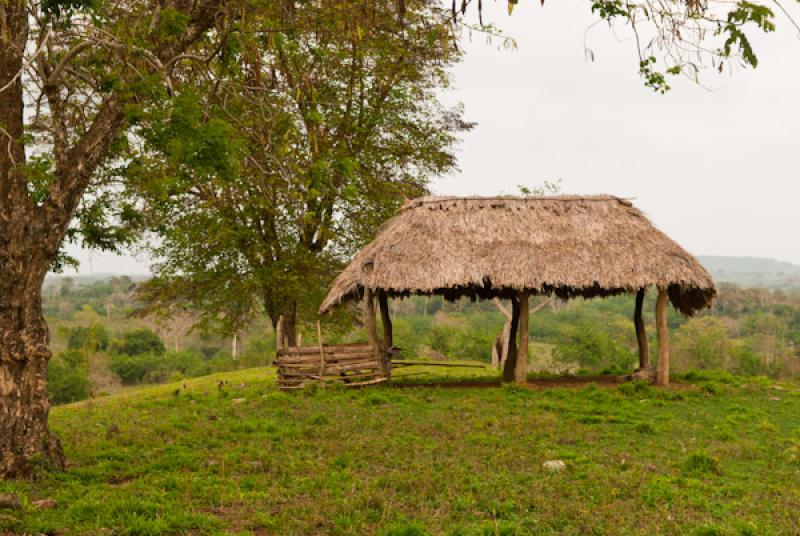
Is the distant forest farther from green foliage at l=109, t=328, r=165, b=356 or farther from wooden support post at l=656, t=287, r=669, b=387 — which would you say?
wooden support post at l=656, t=287, r=669, b=387

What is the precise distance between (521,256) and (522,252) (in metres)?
0.13

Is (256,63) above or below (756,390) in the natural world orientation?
above

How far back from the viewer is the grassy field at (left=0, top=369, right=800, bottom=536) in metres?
5.84

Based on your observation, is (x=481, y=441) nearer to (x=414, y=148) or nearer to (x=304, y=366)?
(x=304, y=366)

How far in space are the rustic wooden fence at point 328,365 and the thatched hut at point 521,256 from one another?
43 cm

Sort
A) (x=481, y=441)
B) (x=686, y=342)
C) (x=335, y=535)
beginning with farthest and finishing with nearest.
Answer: (x=686, y=342), (x=481, y=441), (x=335, y=535)

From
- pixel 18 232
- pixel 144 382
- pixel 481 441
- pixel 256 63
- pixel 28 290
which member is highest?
pixel 256 63

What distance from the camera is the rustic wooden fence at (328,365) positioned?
48.3ft

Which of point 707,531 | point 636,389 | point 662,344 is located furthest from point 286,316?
point 707,531

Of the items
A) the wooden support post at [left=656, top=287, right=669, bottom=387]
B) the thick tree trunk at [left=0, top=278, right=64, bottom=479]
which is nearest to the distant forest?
the wooden support post at [left=656, top=287, right=669, bottom=387]

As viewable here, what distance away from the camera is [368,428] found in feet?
33.2

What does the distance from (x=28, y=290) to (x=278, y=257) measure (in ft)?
36.6

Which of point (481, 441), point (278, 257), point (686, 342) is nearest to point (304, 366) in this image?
point (278, 257)

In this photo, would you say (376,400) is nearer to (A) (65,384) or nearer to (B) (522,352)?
(B) (522,352)
